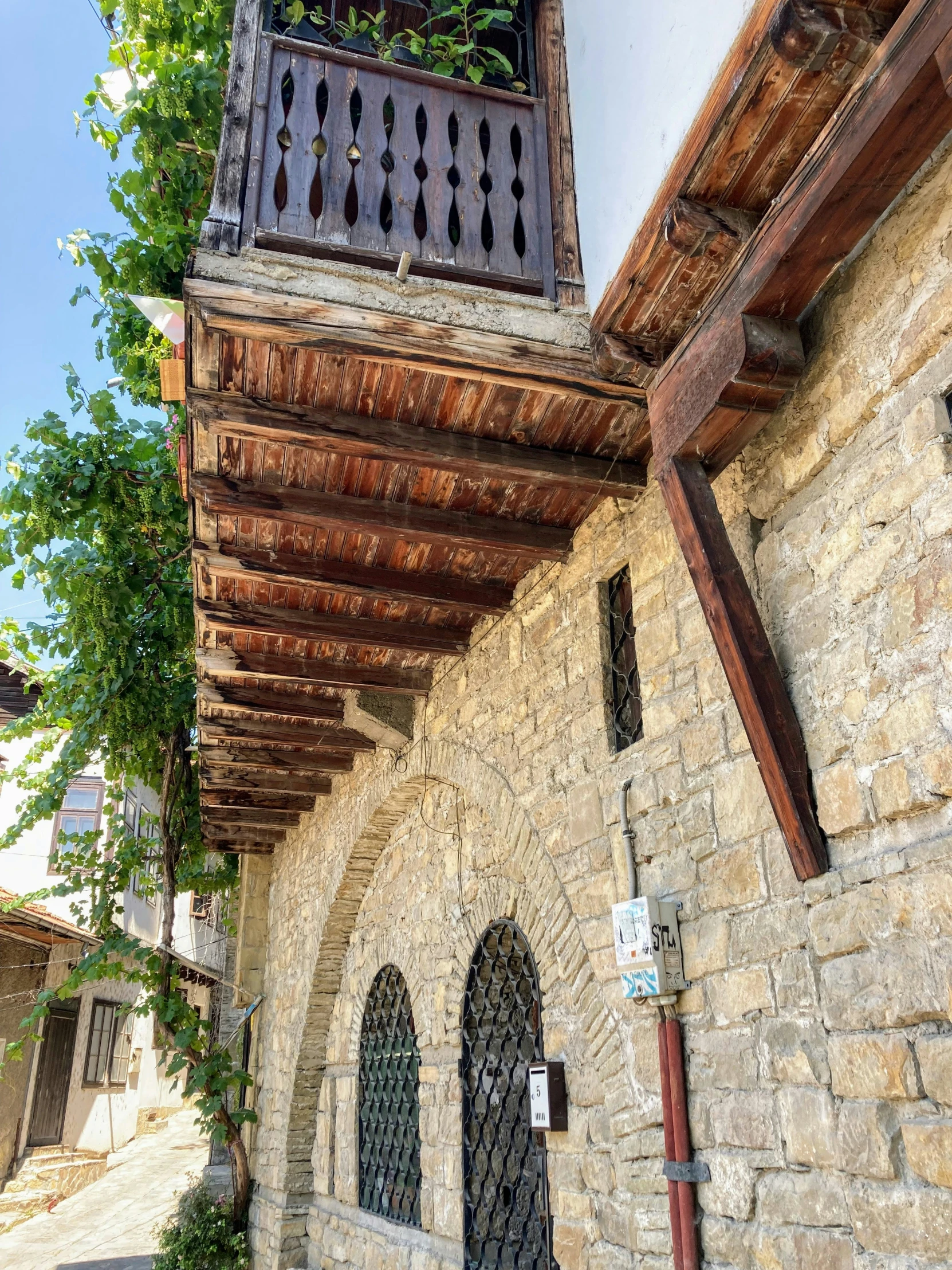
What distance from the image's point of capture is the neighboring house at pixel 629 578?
221 cm

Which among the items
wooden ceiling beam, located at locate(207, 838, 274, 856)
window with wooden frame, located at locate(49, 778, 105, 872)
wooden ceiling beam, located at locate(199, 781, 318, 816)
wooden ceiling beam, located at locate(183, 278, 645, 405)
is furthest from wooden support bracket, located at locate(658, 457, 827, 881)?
window with wooden frame, located at locate(49, 778, 105, 872)

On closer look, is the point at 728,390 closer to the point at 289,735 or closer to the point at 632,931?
the point at 632,931

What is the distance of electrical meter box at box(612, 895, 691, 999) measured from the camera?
2.96 meters

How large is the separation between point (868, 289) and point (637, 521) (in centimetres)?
134

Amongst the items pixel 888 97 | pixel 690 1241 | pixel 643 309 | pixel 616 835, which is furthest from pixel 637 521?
pixel 690 1241

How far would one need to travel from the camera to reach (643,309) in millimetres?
2990

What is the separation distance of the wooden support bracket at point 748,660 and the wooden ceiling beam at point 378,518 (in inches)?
47.0

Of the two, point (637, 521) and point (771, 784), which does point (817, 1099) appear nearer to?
point (771, 784)

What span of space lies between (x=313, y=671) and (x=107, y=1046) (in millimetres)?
11623

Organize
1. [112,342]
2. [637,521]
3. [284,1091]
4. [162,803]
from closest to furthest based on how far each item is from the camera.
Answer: [637,521]
[112,342]
[284,1091]
[162,803]

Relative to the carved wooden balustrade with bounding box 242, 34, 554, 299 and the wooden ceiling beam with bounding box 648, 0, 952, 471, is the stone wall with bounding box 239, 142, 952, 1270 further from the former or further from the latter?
the carved wooden balustrade with bounding box 242, 34, 554, 299

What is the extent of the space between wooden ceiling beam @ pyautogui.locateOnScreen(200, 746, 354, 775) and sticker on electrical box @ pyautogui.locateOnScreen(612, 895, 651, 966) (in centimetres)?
418

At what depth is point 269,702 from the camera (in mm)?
6031

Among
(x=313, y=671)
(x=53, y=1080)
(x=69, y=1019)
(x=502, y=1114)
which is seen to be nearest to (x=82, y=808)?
(x=69, y=1019)
